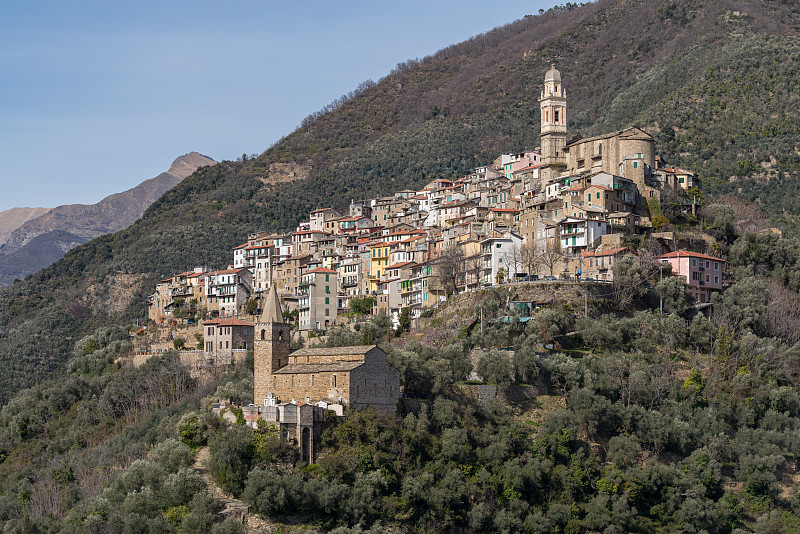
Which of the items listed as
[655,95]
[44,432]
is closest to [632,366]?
[44,432]

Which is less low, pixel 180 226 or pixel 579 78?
pixel 579 78

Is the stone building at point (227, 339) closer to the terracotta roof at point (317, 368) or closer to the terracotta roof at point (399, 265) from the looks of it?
the terracotta roof at point (399, 265)

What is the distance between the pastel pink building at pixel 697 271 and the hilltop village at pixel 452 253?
0.08 metres

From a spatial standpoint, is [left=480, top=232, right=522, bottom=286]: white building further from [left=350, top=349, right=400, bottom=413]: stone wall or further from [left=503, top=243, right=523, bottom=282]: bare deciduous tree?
[left=350, top=349, right=400, bottom=413]: stone wall

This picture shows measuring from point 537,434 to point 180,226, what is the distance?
8262cm

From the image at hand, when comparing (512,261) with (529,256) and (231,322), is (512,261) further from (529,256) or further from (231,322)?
(231,322)

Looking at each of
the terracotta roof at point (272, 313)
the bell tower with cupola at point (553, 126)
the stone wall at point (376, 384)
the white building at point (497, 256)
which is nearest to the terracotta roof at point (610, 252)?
the white building at point (497, 256)

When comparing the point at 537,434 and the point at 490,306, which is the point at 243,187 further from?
the point at 537,434

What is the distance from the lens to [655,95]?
113 meters

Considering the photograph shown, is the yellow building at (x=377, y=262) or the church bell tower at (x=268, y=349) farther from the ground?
the yellow building at (x=377, y=262)

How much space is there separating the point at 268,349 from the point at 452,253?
27.5 metres

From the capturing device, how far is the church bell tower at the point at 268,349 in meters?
51.9

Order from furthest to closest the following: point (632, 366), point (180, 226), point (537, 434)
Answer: point (180, 226)
point (632, 366)
point (537, 434)

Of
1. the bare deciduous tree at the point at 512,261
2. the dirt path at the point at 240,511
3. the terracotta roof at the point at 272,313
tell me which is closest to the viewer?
the dirt path at the point at 240,511
